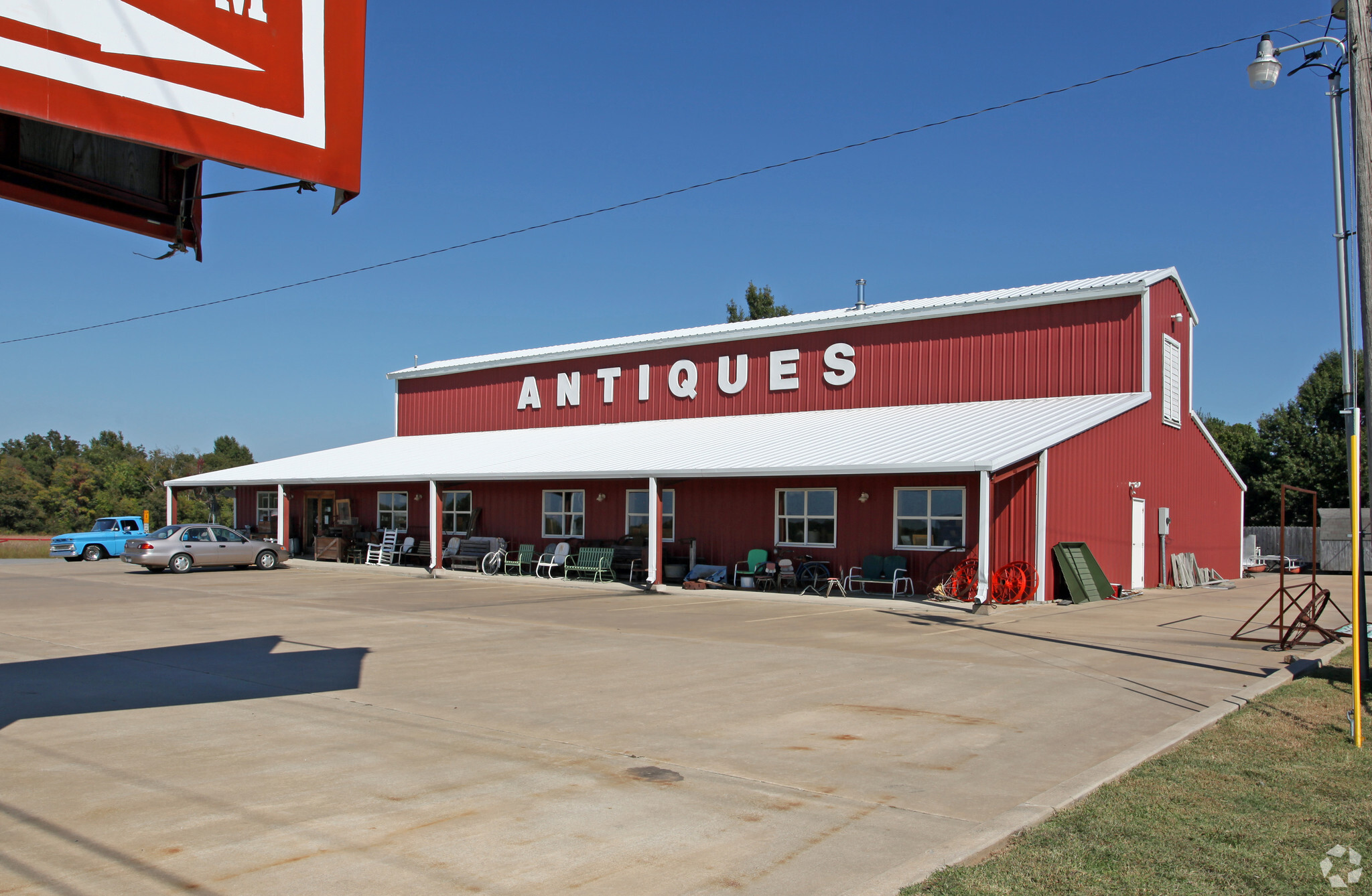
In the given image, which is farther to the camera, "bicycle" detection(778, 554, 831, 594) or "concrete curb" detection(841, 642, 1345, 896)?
"bicycle" detection(778, 554, 831, 594)

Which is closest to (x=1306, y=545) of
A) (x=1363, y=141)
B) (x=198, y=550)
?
(x=1363, y=141)

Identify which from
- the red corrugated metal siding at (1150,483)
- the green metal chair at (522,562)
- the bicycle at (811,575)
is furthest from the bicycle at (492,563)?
the red corrugated metal siding at (1150,483)

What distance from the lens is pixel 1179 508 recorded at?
26.7 m

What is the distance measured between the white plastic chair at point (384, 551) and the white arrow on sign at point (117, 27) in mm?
25269

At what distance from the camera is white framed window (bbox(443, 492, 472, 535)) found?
1215 inches

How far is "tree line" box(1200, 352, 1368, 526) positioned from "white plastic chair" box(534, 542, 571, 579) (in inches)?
1374

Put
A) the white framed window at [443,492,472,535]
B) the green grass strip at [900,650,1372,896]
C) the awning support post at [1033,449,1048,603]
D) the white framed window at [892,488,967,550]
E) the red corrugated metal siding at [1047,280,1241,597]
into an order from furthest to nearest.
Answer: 1. the white framed window at [443,492,472,535]
2. the white framed window at [892,488,967,550]
3. the red corrugated metal siding at [1047,280,1241,597]
4. the awning support post at [1033,449,1048,603]
5. the green grass strip at [900,650,1372,896]

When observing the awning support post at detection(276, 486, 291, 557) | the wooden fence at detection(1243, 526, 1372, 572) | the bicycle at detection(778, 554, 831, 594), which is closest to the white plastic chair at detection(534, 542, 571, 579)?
the bicycle at detection(778, 554, 831, 594)

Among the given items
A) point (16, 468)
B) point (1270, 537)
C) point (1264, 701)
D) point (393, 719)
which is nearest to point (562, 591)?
point (393, 719)

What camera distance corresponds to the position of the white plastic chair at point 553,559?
86.3 ft

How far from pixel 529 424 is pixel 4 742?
27065 millimetres

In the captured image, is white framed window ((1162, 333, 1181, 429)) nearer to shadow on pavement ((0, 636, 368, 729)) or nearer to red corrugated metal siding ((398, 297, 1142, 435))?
red corrugated metal siding ((398, 297, 1142, 435))

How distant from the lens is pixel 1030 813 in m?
5.59

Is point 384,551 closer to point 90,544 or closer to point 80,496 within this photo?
point 90,544
